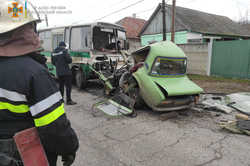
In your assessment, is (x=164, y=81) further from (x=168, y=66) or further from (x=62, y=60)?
(x=62, y=60)

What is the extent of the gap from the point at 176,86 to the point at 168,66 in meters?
0.69

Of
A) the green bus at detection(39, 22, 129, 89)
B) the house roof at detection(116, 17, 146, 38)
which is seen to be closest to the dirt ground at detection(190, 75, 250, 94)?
the green bus at detection(39, 22, 129, 89)

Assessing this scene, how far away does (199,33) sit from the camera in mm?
17938

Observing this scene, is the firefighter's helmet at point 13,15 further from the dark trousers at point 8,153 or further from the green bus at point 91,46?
the green bus at point 91,46

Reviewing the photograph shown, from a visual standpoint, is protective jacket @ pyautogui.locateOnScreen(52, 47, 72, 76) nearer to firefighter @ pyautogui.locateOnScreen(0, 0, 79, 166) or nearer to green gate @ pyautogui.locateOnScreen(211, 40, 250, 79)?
firefighter @ pyautogui.locateOnScreen(0, 0, 79, 166)

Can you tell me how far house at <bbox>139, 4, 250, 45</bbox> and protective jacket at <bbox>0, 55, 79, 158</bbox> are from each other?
18.0 m

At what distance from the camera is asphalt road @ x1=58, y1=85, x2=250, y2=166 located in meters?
2.90

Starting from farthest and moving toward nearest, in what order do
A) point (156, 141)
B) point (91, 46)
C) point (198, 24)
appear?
point (198, 24) < point (91, 46) < point (156, 141)

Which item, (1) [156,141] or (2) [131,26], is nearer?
(1) [156,141]

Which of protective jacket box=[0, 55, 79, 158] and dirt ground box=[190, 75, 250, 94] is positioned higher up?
protective jacket box=[0, 55, 79, 158]

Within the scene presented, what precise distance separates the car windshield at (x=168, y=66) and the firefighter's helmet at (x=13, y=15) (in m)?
4.01

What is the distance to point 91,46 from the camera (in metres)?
7.77

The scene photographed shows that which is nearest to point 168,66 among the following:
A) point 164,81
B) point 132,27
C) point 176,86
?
point 164,81

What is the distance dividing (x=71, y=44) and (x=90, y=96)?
119 inches
